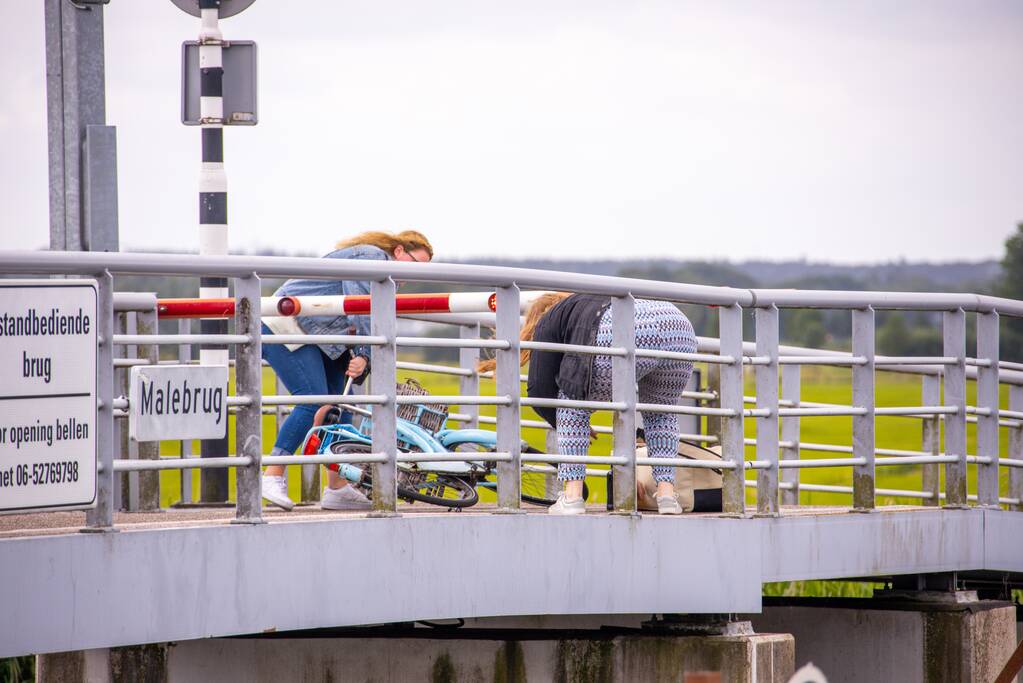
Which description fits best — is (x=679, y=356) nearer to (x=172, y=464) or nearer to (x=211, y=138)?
(x=172, y=464)

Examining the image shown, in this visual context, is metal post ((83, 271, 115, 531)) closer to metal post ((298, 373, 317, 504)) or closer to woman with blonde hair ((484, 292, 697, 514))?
woman with blonde hair ((484, 292, 697, 514))

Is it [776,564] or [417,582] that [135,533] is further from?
[776,564]

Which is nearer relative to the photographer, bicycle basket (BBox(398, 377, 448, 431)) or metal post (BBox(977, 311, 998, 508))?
bicycle basket (BBox(398, 377, 448, 431))

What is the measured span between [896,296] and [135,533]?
453 centimetres

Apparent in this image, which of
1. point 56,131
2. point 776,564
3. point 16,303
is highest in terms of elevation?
point 56,131

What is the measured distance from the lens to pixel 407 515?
665 cm

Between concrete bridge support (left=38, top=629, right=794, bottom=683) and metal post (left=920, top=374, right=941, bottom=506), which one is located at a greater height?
metal post (left=920, top=374, right=941, bottom=506)

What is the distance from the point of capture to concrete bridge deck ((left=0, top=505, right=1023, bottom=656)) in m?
5.46

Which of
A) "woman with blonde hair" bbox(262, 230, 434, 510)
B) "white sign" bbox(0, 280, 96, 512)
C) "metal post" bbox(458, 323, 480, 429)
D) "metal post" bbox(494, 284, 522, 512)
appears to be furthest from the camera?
"metal post" bbox(458, 323, 480, 429)

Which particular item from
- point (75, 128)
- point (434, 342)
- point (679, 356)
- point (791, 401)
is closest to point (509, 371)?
point (434, 342)

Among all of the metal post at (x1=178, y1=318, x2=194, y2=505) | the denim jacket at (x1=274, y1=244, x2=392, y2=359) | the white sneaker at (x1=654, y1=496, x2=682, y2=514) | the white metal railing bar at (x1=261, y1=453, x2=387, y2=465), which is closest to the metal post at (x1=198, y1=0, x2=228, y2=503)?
the metal post at (x1=178, y1=318, x2=194, y2=505)

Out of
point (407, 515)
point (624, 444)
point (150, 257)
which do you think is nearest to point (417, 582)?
point (407, 515)

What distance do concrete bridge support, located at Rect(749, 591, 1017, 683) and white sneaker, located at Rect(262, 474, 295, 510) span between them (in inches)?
118

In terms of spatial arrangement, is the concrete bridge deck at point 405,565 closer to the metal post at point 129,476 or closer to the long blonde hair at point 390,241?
the metal post at point 129,476
